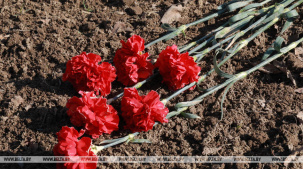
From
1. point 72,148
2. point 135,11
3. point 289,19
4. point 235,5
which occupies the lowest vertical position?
point 72,148

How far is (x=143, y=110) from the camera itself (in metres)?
2.37

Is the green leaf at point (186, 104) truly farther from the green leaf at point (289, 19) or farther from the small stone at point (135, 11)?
the small stone at point (135, 11)

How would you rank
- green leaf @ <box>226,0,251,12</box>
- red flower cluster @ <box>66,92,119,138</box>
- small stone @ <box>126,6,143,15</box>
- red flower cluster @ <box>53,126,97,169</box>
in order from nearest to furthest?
red flower cluster @ <box>53,126,97,169</box> < red flower cluster @ <box>66,92,119,138</box> < green leaf @ <box>226,0,251,12</box> < small stone @ <box>126,6,143,15</box>

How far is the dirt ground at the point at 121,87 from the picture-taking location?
8.29ft

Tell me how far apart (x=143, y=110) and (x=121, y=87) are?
0.56 metres

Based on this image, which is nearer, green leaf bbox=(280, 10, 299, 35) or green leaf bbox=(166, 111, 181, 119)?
green leaf bbox=(166, 111, 181, 119)

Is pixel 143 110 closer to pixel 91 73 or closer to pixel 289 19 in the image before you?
pixel 91 73

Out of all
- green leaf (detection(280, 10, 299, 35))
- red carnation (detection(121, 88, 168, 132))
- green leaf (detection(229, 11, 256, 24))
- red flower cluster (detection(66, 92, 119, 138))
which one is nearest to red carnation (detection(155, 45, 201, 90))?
red carnation (detection(121, 88, 168, 132))

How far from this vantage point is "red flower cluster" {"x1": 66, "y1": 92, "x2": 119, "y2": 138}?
2.34m

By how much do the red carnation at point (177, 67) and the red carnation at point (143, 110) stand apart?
0.30 metres

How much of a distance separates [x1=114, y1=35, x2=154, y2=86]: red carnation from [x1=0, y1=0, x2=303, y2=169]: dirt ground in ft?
0.63

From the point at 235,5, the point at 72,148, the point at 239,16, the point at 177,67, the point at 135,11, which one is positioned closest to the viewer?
the point at 72,148

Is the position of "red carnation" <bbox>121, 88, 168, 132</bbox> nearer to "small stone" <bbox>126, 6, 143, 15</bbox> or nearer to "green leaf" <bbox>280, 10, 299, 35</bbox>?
"small stone" <bbox>126, 6, 143, 15</bbox>

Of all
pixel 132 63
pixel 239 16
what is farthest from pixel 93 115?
pixel 239 16
